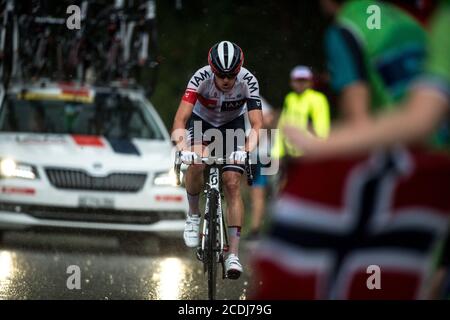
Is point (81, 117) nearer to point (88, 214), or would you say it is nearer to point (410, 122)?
point (88, 214)

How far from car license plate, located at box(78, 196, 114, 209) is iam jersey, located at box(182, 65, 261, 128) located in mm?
2700

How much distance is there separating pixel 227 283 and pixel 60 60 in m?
5.52

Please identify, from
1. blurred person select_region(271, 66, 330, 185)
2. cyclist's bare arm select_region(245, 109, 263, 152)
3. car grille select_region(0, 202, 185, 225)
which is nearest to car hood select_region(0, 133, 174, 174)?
car grille select_region(0, 202, 185, 225)

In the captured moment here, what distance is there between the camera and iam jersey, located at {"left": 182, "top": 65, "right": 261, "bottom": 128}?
8.75 meters

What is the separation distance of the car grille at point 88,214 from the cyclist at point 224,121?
8.22 feet

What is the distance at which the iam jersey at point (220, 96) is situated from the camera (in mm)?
8750

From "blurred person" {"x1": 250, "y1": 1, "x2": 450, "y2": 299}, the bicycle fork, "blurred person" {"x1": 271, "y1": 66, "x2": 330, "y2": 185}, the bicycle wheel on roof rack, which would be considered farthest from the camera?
"blurred person" {"x1": 271, "y1": 66, "x2": 330, "y2": 185}

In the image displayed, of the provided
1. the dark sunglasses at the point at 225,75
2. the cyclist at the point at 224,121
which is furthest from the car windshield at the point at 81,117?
the dark sunglasses at the point at 225,75

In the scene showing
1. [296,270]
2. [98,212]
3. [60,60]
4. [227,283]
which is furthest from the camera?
Answer: [60,60]

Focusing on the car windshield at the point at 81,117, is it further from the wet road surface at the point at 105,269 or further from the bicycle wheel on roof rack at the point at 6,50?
the wet road surface at the point at 105,269

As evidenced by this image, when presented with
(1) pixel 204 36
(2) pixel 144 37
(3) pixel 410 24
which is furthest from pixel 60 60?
(3) pixel 410 24

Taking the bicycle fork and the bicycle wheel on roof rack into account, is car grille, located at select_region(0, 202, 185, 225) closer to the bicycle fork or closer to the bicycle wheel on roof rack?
the bicycle wheel on roof rack

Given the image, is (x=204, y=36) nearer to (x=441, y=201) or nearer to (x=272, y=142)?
(x=272, y=142)

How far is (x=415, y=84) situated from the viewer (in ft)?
9.48
